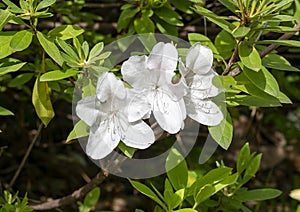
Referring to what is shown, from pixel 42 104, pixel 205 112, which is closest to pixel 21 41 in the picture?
pixel 42 104

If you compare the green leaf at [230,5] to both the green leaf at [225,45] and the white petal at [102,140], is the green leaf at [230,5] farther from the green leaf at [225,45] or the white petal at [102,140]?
the white petal at [102,140]

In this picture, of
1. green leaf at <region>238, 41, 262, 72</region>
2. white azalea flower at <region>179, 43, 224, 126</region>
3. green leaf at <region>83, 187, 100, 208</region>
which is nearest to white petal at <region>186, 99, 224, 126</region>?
white azalea flower at <region>179, 43, 224, 126</region>

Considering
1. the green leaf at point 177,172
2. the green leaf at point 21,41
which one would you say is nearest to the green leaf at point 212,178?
the green leaf at point 177,172

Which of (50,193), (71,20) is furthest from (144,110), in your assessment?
(50,193)

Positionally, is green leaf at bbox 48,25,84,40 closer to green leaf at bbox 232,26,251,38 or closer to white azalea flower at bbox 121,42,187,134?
white azalea flower at bbox 121,42,187,134

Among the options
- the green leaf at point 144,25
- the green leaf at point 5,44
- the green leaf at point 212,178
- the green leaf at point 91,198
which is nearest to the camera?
the green leaf at point 5,44

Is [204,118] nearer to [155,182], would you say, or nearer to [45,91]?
[45,91]
